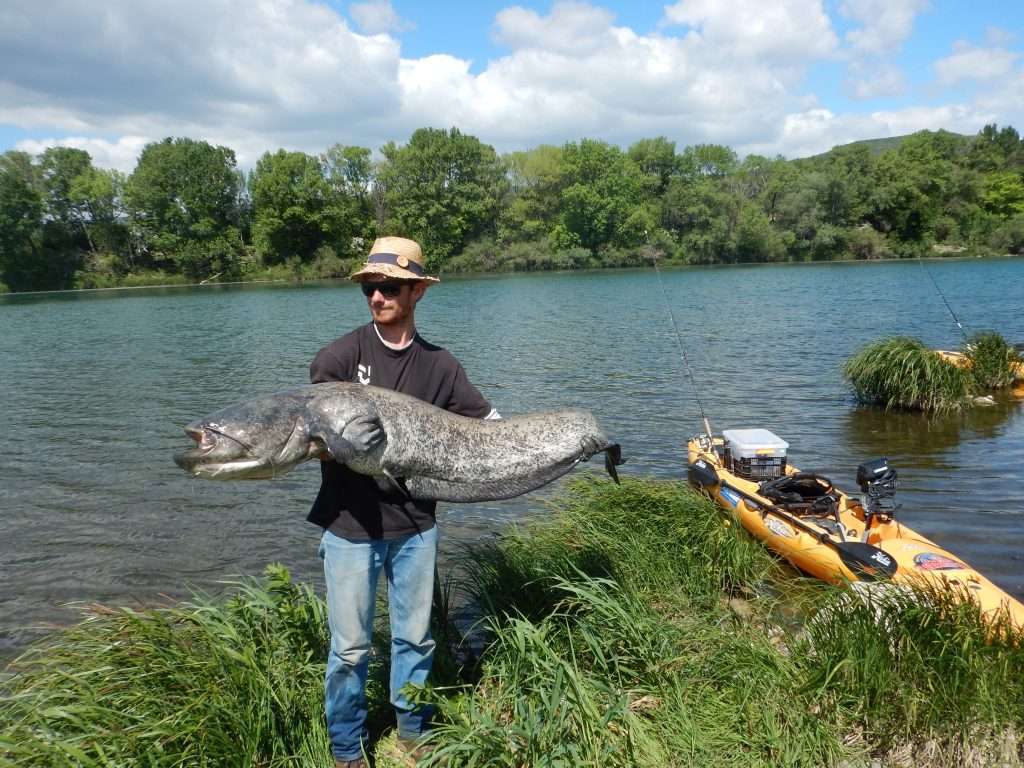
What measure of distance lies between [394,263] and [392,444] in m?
0.99

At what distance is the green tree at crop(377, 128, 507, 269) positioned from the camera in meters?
80.4

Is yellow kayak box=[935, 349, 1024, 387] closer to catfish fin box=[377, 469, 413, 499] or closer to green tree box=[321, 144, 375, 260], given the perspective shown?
catfish fin box=[377, 469, 413, 499]

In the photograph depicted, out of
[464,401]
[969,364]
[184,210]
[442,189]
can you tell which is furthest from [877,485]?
[184,210]

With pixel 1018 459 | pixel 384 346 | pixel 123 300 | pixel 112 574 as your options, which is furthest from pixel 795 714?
pixel 123 300

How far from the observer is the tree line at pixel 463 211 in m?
75.2

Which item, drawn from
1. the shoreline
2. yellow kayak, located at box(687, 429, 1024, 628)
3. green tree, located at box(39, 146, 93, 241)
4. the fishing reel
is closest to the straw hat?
yellow kayak, located at box(687, 429, 1024, 628)

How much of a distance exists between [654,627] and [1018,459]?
9968 mm

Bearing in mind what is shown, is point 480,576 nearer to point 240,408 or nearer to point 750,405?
point 240,408

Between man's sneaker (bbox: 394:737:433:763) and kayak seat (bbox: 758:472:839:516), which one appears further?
kayak seat (bbox: 758:472:839:516)

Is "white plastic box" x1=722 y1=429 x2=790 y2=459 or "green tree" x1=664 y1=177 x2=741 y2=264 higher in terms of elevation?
"green tree" x1=664 y1=177 x2=741 y2=264

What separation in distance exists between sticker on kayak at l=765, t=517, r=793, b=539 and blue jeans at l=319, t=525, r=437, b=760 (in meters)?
4.81

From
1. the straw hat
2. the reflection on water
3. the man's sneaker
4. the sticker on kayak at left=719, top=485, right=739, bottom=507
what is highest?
the straw hat

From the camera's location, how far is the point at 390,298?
346cm

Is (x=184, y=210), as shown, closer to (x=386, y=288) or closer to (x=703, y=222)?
(x=703, y=222)
